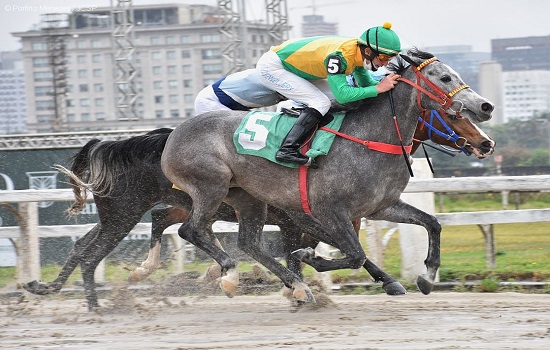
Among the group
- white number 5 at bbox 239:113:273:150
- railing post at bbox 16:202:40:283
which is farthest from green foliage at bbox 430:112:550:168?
white number 5 at bbox 239:113:273:150

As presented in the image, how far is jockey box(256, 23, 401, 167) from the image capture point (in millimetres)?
5125

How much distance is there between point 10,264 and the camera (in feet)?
25.0

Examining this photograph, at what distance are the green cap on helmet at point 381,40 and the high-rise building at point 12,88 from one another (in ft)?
50.9

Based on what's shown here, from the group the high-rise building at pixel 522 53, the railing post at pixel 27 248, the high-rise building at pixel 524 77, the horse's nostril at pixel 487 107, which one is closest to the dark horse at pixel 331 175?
the horse's nostril at pixel 487 107

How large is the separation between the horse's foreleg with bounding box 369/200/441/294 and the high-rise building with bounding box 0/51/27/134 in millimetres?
15162

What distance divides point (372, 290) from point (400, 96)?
2.00 m

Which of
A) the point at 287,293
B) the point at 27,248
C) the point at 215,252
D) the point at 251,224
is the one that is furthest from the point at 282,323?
the point at 27,248

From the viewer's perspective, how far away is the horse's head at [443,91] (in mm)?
4965

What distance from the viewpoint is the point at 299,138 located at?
5.27 metres

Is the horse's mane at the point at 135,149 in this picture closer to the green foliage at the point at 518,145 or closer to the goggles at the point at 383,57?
the goggles at the point at 383,57

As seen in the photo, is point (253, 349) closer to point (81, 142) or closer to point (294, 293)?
point (294, 293)

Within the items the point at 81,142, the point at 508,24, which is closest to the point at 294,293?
the point at 81,142

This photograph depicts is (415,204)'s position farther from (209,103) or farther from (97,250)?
(97,250)

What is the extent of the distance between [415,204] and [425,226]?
133 centimetres
